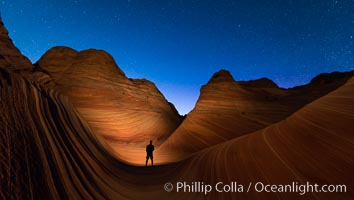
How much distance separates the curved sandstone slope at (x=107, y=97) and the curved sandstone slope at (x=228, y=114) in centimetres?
697

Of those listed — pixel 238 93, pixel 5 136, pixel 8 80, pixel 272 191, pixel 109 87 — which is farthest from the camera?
pixel 109 87

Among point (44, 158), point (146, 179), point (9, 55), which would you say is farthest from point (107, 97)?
point (44, 158)

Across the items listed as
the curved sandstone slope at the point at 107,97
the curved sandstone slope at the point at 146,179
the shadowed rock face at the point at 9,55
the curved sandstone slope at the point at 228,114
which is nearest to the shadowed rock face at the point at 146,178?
the curved sandstone slope at the point at 146,179

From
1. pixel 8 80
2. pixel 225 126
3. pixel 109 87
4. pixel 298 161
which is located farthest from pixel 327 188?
pixel 109 87

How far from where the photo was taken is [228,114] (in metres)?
17.1

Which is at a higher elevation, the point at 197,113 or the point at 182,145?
the point at 197,113

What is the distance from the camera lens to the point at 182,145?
16.8 meters

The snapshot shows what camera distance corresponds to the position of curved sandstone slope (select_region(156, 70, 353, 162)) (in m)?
15.2

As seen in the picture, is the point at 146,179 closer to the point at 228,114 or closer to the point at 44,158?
the point at 44,158

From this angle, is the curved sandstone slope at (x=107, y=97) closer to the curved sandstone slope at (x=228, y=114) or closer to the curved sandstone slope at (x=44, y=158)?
the curved sandstone slope at (x=228, y=114)

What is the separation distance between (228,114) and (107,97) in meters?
15.8

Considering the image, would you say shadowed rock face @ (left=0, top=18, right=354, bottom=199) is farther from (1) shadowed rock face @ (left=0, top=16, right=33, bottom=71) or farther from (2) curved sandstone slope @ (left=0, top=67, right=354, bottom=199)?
(1) shadowed rock face @ (left=0, top=16, right=33, bottom=71)

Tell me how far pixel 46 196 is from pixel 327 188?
16.9ft

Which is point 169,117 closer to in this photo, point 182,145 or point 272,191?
point 182,145
